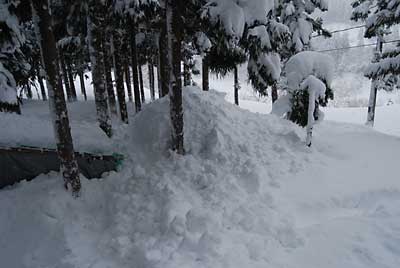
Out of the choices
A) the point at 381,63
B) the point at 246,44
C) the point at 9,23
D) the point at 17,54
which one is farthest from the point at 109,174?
the point at 381,63

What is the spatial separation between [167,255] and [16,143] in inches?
180

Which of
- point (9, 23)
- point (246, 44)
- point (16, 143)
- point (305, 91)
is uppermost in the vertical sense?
point (9, 23)

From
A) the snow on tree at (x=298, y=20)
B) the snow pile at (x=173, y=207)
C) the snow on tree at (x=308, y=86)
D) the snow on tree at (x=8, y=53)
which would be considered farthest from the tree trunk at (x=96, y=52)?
the snow on tree at (x=298, y=20)

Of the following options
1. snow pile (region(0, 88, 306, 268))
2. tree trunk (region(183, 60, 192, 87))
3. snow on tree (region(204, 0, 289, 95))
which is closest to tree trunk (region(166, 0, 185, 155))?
snow on tree (region(204, 0, 289, 95))

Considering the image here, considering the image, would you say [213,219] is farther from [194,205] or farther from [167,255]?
[167,255]

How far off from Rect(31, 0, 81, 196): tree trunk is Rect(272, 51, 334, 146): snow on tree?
6.08 m

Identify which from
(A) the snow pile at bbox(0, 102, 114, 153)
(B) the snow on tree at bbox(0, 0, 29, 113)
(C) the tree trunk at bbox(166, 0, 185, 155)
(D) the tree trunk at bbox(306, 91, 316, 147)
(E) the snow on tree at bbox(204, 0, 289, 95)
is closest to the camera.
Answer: (E) the snow on tree at bbox(204, 0, 289, 95)

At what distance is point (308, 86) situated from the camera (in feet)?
27.1

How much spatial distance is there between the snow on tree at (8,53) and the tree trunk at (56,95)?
13.5 feet

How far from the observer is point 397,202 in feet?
19.5

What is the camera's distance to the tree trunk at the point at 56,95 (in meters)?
5.20

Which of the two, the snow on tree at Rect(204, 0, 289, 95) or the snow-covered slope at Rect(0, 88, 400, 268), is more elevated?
the snow on tree at Rect(204, 0, 289, 95)

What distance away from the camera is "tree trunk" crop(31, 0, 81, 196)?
17.0ft

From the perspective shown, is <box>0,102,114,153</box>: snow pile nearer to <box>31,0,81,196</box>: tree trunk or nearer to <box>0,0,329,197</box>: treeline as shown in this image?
<box>0,0,329,197</box>: treeline
